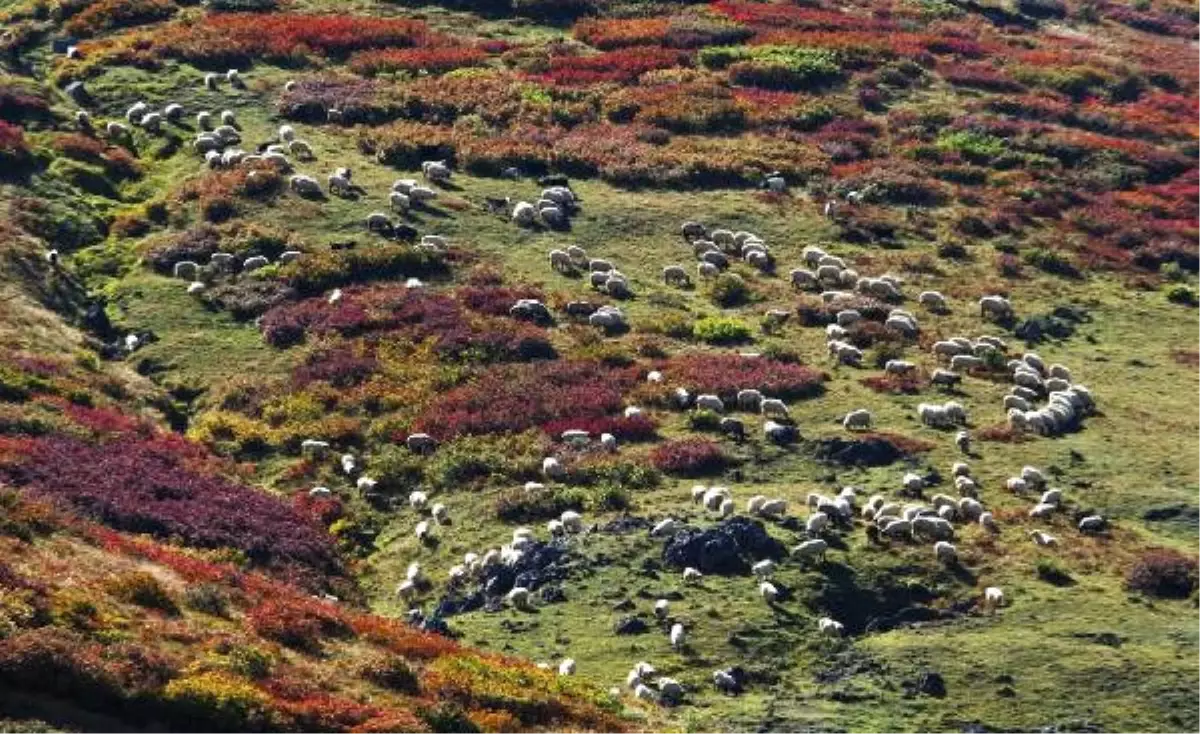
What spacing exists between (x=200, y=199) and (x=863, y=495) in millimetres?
25244

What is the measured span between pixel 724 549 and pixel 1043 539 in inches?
267

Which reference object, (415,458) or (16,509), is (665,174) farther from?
(16,509)

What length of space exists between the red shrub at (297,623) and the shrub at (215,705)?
3.62 m

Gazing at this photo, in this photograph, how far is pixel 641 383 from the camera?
45625 mm

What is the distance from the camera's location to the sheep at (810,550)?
119ft

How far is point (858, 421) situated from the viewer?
142ft

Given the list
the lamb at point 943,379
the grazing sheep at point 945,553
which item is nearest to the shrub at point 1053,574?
the grazing sheep at point 945,553

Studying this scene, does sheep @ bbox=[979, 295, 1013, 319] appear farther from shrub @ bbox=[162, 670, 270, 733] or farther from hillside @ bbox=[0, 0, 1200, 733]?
shrub @ bbox=[162, 670, 270, 733]

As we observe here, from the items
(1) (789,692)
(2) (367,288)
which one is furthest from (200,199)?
(1) (789,692)

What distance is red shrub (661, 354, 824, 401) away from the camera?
4497 centimetres

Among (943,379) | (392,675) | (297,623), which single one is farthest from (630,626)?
(943,379)

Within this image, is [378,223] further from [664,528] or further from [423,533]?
[664,528]

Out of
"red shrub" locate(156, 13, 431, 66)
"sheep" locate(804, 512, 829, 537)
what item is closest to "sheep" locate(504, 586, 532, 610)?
"sheep" locate(804, 512, 829, 537)

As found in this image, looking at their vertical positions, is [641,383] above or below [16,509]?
below
